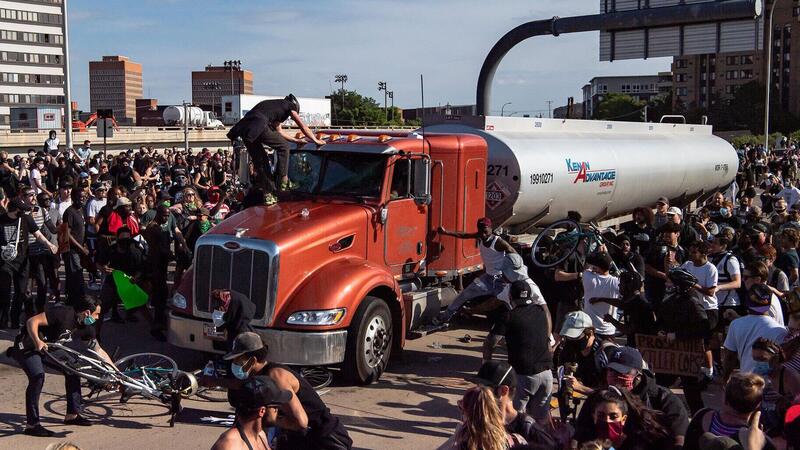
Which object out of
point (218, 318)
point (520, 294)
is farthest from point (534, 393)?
point (218, 318)

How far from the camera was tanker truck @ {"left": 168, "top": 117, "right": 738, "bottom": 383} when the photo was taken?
9430mm

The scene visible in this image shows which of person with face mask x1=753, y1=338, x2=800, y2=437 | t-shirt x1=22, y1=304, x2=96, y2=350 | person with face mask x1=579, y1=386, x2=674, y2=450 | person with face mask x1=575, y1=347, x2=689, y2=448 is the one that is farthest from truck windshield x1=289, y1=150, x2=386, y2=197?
person with face mask x1=579, y1=386, x2=674, y2=450

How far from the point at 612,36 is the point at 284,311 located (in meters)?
15.0

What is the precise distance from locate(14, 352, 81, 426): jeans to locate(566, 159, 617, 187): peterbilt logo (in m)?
8.61

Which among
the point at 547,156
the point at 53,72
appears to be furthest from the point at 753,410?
the point at 53,72

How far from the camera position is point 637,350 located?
7.16 metres

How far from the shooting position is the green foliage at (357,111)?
319 ft

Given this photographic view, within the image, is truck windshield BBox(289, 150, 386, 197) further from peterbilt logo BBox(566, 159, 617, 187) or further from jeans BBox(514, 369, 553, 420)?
peterbilt logo BBox(566, 159, 617, 187)

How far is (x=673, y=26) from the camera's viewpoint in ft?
68.0

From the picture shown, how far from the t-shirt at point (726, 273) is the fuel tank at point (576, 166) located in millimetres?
3747

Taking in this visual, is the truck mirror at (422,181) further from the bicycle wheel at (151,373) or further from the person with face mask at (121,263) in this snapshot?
the person with face mask at (121,263)

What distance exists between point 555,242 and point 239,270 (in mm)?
5545

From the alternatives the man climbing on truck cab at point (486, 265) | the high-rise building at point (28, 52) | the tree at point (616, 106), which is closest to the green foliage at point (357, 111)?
the high-rise building at point (28, 52)

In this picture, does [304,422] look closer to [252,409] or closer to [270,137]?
[252,409]
